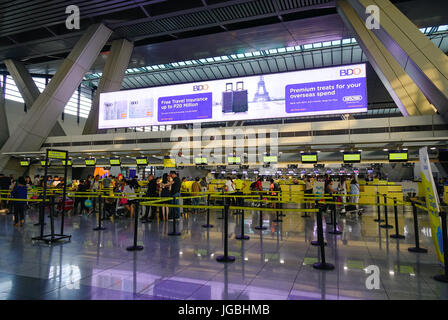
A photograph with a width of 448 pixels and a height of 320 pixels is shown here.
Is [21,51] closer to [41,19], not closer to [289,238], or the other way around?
[41,19]

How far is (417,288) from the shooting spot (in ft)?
12.9

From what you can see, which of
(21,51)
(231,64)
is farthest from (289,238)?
(21,51)

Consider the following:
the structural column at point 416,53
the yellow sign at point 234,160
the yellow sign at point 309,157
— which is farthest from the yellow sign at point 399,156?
the yellow sign at point 234,160

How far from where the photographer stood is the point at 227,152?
15383 mm

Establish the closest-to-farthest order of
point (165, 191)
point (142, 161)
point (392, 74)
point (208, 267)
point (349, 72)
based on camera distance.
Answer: point (208, 267), point (165, 191), point (349, 72), point (392, 74), point (142, 161)

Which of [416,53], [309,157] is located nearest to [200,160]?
[309,157]

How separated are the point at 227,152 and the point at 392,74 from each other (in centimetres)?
986

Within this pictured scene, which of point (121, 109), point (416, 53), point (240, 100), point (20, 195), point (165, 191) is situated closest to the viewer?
point (20, 195)

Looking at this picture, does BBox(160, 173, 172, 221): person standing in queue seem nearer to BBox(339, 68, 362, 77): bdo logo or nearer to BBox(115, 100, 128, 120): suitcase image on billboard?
BBox(115, 100, 128, 120): suitcase image on billboard

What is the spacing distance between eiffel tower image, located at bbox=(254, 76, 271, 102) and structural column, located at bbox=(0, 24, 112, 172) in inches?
536

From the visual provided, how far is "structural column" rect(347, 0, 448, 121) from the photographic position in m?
10.5

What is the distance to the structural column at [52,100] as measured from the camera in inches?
726

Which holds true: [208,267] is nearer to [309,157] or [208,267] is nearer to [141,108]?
[309,157]
